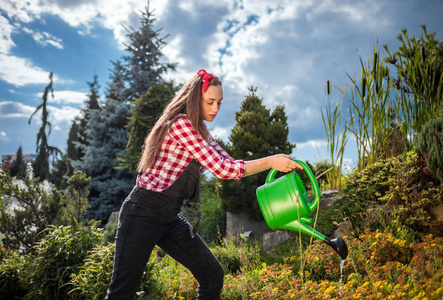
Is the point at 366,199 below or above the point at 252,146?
below

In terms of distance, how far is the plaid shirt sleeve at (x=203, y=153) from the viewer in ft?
5.69

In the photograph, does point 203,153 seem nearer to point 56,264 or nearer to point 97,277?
point 97,277

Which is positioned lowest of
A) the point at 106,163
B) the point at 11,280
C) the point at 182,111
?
the point at 11,280

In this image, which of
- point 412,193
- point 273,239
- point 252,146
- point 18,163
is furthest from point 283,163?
point 18,163

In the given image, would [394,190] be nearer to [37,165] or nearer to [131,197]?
[131,197]

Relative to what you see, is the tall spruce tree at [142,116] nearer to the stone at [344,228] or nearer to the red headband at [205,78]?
the stone at [344,228]

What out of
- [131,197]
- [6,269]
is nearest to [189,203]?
[6,269]

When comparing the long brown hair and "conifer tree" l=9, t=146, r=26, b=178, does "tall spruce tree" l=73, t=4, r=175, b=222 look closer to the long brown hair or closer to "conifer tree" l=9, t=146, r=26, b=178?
the long brown hair

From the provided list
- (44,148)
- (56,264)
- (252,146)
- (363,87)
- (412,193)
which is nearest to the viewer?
(56,264)

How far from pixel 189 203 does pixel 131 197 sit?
19.7 feet

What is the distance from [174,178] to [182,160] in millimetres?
109

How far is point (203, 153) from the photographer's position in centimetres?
174

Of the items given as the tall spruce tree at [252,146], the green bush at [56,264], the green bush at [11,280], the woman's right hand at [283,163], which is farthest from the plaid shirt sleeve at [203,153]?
the tall spruce tree at [252,146]

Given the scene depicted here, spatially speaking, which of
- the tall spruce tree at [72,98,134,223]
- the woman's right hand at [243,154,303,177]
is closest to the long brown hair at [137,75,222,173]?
the woman's right hand at [243,154,303,177]
